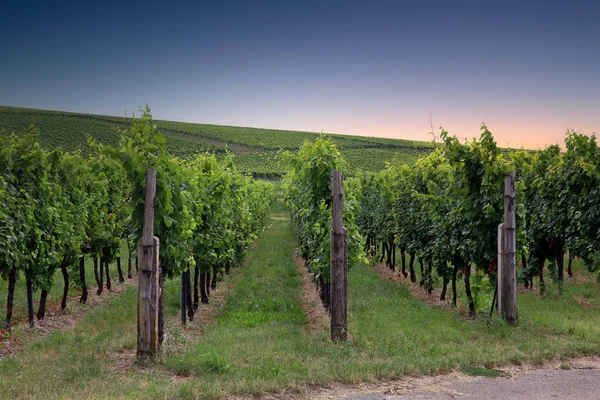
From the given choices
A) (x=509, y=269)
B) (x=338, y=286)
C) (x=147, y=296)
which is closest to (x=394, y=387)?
(x=338, y=286)

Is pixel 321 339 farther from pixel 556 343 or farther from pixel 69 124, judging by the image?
pixel 69 124

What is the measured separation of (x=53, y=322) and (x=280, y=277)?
7581 mm

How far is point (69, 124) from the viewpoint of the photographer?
317ft

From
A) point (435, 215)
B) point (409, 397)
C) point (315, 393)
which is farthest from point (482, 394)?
point (435, 215)

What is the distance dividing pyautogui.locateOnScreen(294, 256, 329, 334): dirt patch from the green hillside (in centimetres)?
5749

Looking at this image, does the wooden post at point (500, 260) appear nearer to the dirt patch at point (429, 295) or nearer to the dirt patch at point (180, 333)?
the dirt patch at point (429, 295)

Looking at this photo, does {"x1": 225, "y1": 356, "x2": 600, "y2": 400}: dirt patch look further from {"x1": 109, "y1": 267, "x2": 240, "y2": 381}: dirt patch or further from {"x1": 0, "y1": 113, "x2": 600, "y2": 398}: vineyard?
{"x1": 109, "y1": 267, "x2": 240, "y2": 381}: dirt patch

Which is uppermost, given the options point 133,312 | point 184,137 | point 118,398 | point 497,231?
point 184,137

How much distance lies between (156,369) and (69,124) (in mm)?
100496

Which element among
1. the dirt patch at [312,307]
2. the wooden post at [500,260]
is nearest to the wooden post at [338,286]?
the dirt patch at [312,307]

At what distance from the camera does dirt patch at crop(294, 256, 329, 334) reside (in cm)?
1040

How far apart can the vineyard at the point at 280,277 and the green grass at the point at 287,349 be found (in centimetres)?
4

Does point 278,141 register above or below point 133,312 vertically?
above

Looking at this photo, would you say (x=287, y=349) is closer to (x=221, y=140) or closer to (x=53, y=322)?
(x=53, y=322)
